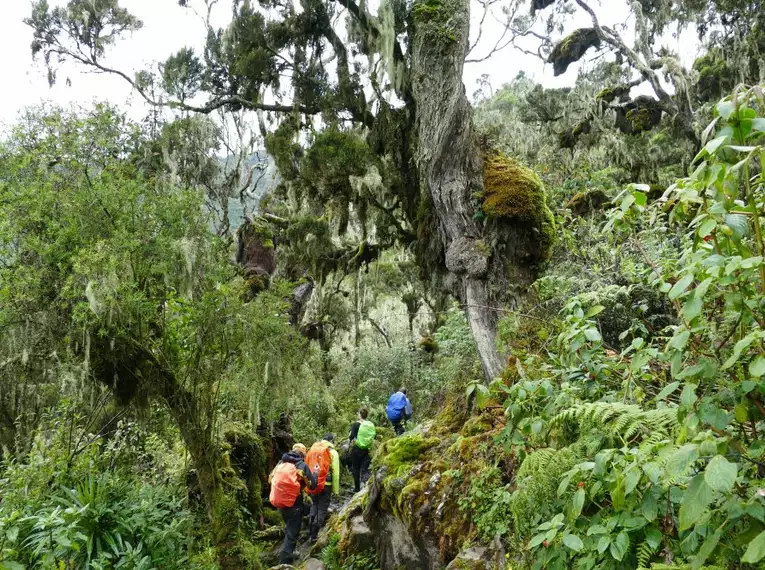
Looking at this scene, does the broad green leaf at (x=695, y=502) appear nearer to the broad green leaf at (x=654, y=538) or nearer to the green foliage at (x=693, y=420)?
the green foliage at (x=693, y=420)

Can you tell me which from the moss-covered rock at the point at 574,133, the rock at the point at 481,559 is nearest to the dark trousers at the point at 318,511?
the rock at the point at 481,559

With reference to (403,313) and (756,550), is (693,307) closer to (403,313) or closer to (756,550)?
(756,550)

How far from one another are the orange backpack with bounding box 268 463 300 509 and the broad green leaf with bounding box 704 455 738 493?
6.36 meters

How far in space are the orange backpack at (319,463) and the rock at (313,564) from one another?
94cm

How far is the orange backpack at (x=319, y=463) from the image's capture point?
24.3 ft

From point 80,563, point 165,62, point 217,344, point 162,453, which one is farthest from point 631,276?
point 165,62

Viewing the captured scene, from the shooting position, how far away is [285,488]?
265 inches

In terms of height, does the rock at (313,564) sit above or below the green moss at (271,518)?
below

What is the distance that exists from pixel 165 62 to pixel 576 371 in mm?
12282

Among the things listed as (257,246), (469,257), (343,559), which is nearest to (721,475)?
(469,257)

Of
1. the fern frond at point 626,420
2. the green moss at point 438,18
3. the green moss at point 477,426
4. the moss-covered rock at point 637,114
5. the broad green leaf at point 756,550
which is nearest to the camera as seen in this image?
the broad green leaf at point 756,550

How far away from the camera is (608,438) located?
1.98 m

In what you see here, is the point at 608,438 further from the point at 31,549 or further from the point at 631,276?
the point at 31,549

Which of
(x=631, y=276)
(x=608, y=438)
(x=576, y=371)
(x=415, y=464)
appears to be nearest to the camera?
(x=608, y=438)
